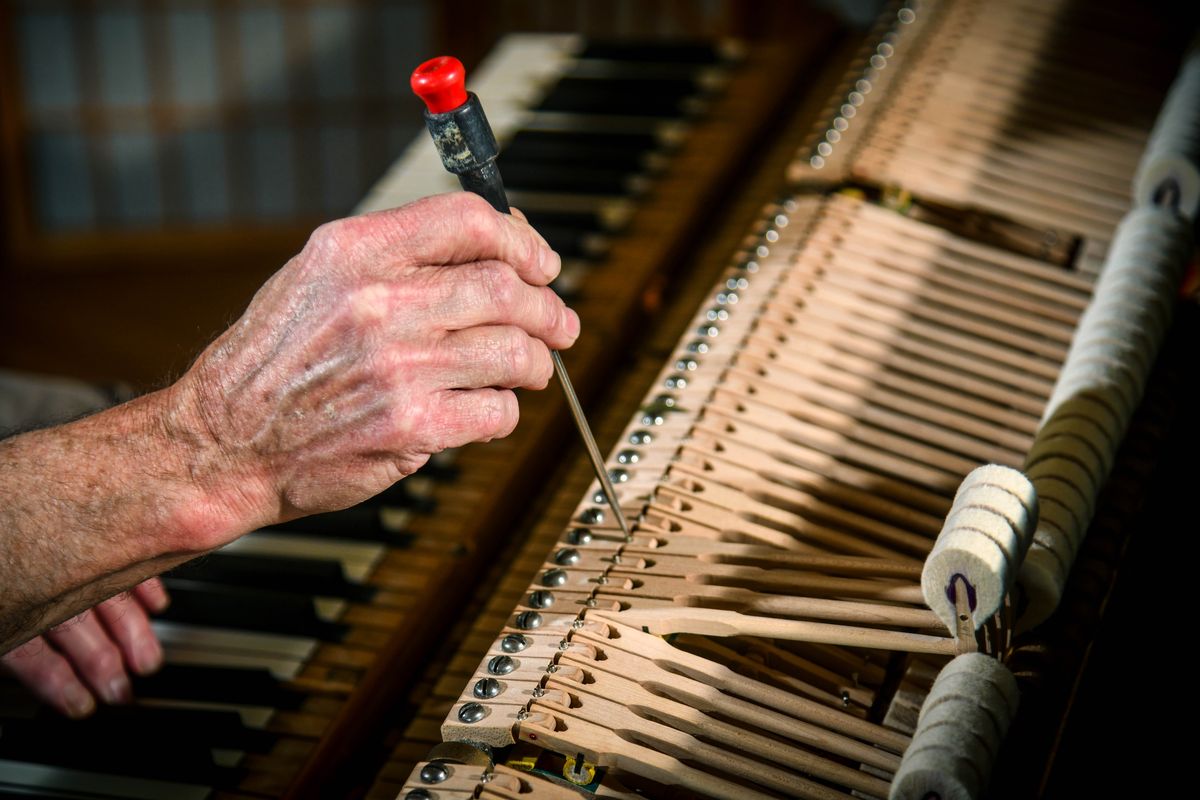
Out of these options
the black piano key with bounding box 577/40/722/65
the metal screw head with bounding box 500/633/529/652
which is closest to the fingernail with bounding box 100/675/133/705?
the metal screw head with bounding box 500/633/529/652

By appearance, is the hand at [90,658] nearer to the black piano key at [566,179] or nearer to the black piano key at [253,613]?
the black piano key at [253,613]

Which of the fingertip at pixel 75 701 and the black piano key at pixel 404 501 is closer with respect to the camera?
the fingertip at pixel 75 701

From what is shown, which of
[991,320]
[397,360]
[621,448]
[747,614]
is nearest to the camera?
[397,360]

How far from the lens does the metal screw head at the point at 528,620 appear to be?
1.45 meters

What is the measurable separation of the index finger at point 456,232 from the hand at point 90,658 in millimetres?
703

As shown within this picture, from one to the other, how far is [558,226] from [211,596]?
1.32 m

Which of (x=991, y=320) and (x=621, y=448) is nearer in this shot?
(x=621, y=448)

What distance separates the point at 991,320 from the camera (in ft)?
6.81

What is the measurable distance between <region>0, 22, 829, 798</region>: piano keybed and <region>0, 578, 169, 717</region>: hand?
32 millimetres

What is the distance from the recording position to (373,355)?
1303 mm

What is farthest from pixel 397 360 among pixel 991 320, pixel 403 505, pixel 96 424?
pixel 991 320

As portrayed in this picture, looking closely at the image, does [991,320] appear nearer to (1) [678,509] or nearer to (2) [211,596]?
(1) [678,509]

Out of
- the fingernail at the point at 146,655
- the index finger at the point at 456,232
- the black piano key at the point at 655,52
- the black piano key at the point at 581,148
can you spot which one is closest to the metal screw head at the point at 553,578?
the index finger at the point at 456,232

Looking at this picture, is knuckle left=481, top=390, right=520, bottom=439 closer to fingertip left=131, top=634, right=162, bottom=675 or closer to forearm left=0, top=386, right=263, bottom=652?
forearm left=0, top=386, right=263, bottom=652
